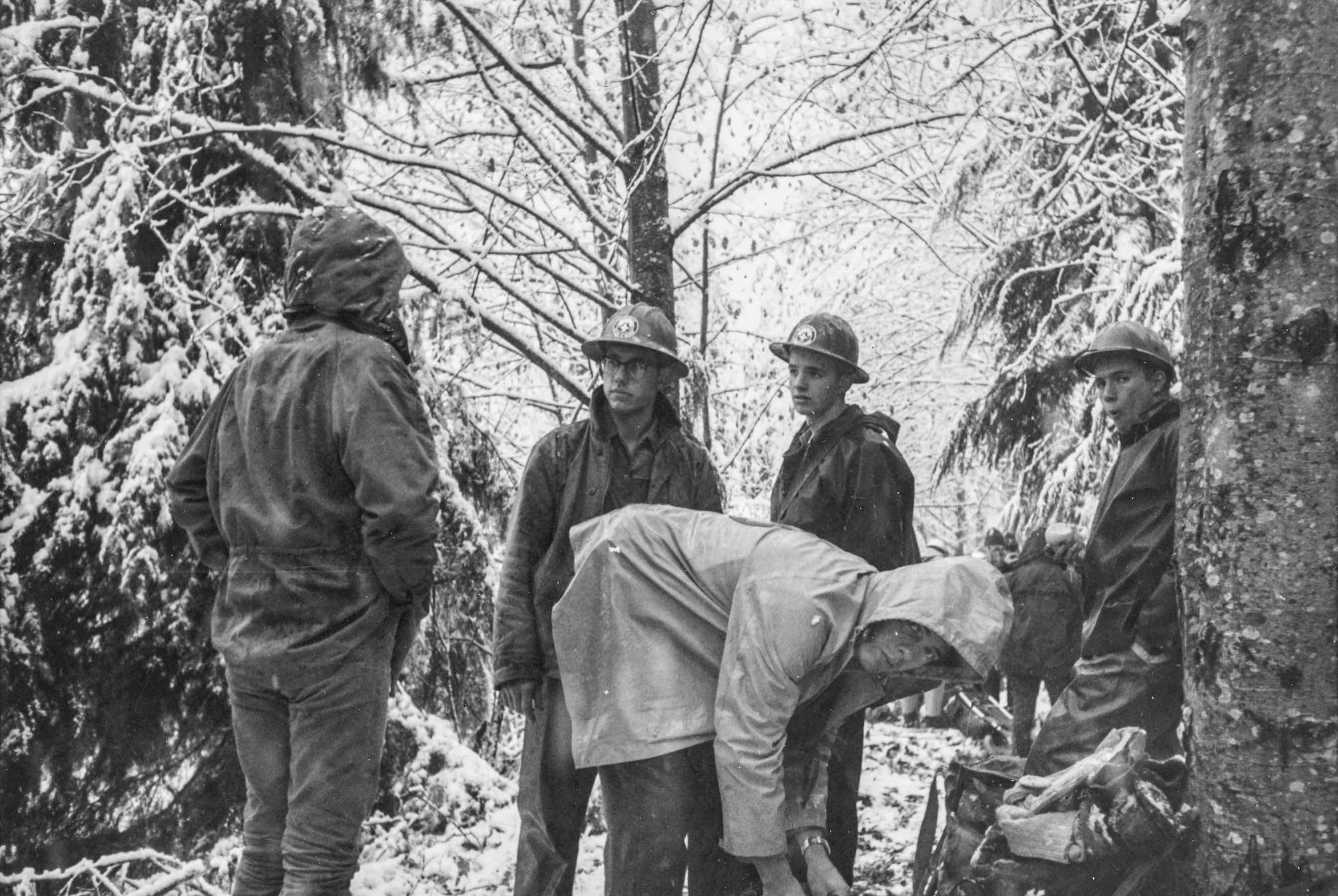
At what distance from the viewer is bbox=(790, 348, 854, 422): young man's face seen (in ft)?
14.8

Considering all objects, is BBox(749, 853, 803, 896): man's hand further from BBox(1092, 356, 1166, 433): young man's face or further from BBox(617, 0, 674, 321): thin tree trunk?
BBox(617, 0, 674, 321): thin tree trunk

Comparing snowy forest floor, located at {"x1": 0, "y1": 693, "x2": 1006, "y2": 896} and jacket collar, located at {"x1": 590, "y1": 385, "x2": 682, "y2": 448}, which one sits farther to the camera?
snowy forest floor, located at {"x1": 0, "y1": 693, "x2": 1006, "y2": 896}

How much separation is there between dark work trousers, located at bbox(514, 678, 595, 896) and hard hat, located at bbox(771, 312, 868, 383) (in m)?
1.61

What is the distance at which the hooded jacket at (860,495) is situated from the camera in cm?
426

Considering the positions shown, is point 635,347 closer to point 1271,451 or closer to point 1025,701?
point 1271,451

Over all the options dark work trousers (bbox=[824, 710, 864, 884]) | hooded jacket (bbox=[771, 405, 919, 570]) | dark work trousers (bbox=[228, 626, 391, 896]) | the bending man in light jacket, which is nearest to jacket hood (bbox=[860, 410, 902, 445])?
hooded jacket (bbox=[771, 405, 919, 570])

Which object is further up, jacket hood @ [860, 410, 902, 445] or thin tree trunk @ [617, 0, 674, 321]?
thin tree trunk @ [617, 0, 674, 321]

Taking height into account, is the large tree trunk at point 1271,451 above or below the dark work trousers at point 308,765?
above

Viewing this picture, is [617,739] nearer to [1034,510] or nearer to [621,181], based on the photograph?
[621,181]

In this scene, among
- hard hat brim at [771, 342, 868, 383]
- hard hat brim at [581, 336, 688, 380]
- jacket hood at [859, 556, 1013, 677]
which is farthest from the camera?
hard hat brim at [771, 342, 868, 383]

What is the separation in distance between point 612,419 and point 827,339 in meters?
0.94

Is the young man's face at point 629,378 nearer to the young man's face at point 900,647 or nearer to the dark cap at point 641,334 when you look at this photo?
the dark cap at point 641,334

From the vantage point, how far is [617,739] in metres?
3.12

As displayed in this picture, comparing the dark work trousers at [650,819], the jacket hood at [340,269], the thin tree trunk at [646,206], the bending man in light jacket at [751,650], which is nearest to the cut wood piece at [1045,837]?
the bending man in light jacket at [751,650]
